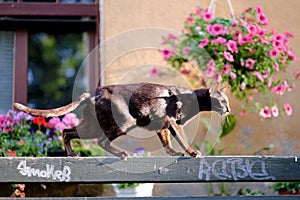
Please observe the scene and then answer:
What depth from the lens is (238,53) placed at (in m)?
4.47

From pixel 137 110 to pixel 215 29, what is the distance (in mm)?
1754

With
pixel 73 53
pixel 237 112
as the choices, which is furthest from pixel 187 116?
pixel 73 53

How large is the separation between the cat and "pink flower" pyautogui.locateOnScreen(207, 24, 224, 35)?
1.52 metres

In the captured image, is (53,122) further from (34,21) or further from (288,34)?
(288,34)

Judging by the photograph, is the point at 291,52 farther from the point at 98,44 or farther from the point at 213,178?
the point at 213,178

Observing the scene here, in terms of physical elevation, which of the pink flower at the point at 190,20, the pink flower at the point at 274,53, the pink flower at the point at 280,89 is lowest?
the pink flower at the point at 280,89

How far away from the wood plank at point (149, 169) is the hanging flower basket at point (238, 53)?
1525 mm

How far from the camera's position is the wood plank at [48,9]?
16.1 feet

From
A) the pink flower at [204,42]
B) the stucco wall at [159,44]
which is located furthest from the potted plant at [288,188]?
the pink flower at [204,42]

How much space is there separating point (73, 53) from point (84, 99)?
2.26m

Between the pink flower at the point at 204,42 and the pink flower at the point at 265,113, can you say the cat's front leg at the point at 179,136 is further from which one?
the pink flower at the point at 265,113

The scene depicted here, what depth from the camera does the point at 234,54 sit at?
4.47 meters

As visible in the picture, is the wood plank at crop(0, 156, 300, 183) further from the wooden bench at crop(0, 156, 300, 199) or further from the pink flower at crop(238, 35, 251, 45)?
the pink flower at crop(238, 35, 251, 45)

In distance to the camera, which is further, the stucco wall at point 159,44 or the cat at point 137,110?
the stucco wall at point 159,44
